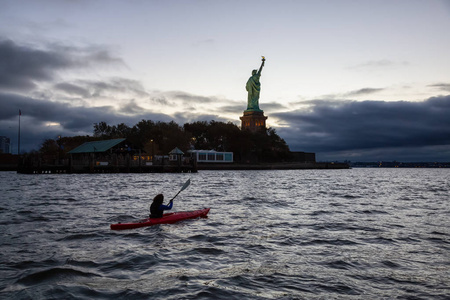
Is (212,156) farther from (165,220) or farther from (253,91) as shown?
(165,220)

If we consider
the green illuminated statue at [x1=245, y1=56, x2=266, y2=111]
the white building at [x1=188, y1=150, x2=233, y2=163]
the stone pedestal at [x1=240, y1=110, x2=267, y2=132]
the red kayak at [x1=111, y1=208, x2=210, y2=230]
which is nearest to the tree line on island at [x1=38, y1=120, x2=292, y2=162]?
the white building at [x1=188, y1=150, x2=233, y2=163]

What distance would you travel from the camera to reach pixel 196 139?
352 feet

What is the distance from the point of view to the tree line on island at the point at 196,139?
3685 inches

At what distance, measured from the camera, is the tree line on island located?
93.6 metres

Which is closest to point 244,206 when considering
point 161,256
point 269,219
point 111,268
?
point 269,219

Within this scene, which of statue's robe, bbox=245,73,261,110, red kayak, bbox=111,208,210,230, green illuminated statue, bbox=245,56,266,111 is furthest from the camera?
statue's robe, bbox=245,73,261,110

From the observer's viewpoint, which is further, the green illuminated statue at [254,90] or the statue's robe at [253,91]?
the statue's robe at [253,91]

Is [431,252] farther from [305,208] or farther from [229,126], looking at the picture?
[229,126]

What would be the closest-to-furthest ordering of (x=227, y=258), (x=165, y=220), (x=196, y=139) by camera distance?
(x=227, y=258) < (x=165, y=220) < (x=196, y=139)

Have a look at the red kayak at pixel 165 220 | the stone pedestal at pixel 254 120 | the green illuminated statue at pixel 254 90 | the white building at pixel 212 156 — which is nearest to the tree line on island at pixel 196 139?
the white building at pixel 212 156

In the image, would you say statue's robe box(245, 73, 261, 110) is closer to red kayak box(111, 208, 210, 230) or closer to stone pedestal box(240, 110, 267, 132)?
stone pedestal box(240, 110, 267, 132)

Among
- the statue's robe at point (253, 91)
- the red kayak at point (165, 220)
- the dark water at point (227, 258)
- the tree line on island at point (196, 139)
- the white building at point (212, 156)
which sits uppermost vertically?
the statue's robe at point (253, 91)

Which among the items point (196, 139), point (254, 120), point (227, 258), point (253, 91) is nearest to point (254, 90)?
point (253, 91)

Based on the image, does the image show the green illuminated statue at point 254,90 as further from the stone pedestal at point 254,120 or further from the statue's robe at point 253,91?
the stone pedestal at point 254,120
